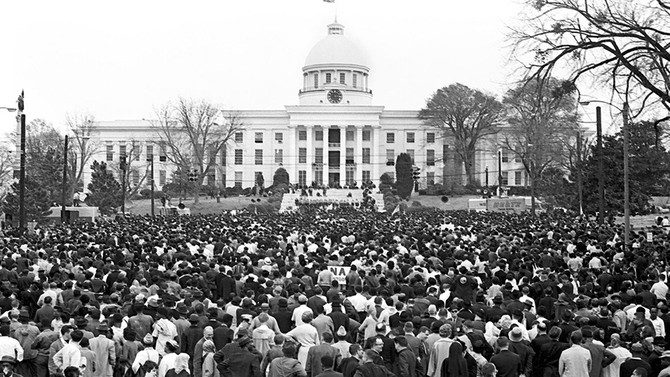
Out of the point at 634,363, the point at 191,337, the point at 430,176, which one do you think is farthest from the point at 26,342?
the point at 430,176

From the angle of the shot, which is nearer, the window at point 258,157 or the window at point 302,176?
the window at point 302,176

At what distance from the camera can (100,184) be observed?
65625mm

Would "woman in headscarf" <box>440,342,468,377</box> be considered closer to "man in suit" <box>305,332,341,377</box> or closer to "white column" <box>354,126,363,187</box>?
"man in suit" <box>305,332,341,377</box>

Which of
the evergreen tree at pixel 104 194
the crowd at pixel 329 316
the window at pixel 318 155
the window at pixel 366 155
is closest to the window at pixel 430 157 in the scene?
the window at pixel 366 155

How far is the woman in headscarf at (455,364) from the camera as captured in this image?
1168 centimetres

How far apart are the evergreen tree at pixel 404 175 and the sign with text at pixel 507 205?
68.0 ft

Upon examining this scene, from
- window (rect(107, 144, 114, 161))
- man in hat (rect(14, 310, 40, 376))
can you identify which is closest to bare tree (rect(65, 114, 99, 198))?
window (rect(107, 144, 114, 161))

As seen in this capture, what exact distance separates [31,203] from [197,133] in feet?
126

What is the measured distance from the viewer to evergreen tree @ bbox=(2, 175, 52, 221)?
48.8 m

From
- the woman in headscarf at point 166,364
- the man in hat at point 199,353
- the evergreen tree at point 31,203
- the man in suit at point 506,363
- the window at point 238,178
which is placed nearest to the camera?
the woman in headscarf at point 166,364

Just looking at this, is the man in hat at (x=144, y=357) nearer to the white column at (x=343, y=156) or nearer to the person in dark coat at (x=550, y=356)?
the person in dark coat at (x=550, y=356)

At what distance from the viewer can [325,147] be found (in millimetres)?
99750

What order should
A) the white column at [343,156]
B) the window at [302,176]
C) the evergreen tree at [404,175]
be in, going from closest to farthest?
the evergreen tree at [404,175] < the white column at [343,156] < the window at [302,176]

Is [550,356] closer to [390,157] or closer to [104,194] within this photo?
[104,194]
